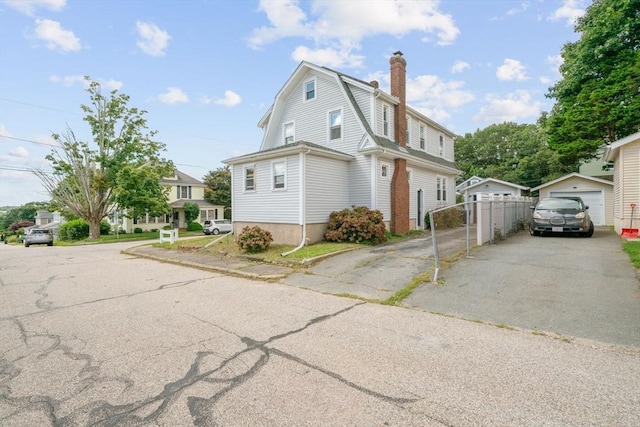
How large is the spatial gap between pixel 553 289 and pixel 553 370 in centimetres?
355

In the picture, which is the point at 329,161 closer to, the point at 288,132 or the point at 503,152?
the point at 288,132

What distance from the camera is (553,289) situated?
629 centimetres

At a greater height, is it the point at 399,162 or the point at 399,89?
the point at 399,89

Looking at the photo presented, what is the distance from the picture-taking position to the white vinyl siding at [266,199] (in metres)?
12.6

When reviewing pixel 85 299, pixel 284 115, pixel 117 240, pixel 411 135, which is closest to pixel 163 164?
pixel 117 240

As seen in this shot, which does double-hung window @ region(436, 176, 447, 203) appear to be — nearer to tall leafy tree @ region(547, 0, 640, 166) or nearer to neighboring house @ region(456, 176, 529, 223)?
neighboring house @ region(456, 176, 529, 223)

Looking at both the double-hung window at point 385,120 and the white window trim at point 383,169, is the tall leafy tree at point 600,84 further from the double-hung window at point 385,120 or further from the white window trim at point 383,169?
the white window trim at point 383,169

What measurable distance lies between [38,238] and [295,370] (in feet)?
102

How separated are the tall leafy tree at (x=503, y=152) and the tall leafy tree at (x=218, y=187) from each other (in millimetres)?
36827

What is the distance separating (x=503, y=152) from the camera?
5044 centimetres

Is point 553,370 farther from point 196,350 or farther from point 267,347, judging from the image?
point 196,350

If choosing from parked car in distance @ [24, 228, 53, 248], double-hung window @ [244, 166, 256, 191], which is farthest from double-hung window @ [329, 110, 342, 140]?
parked car in distance @ [24, 228, 53, 248]

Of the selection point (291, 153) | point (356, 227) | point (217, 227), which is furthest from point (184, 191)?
point (356, 227)

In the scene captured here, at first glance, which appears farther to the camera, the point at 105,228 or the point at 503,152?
the point at 503,152
